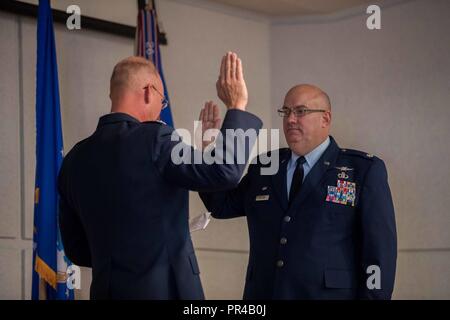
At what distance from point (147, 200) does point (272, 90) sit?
3.86 metres

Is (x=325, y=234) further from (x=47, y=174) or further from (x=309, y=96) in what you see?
(x=47, y=174)

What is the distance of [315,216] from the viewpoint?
2.62m

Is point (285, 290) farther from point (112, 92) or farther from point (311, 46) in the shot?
point (311, 46)

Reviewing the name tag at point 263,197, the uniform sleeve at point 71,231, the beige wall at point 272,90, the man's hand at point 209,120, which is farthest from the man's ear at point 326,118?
the beige wall at point 272,90

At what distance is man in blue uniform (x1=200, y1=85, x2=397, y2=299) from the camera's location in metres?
2.54

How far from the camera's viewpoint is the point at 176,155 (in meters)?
1.97

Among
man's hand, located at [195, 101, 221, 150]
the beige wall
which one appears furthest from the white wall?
man's hand, located at [195, 101, 221, 150]

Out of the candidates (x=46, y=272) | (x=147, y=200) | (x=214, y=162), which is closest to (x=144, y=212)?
(x=147, y=200)

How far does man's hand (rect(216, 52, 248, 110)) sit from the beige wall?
8.53 feet

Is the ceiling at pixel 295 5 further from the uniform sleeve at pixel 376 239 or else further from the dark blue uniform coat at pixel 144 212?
the dark blue uniform coat at pixel 144 212

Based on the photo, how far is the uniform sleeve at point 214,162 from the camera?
75.4 inches

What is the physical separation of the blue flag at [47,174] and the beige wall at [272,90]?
326 millimetres

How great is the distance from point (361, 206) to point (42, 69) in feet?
7.35
